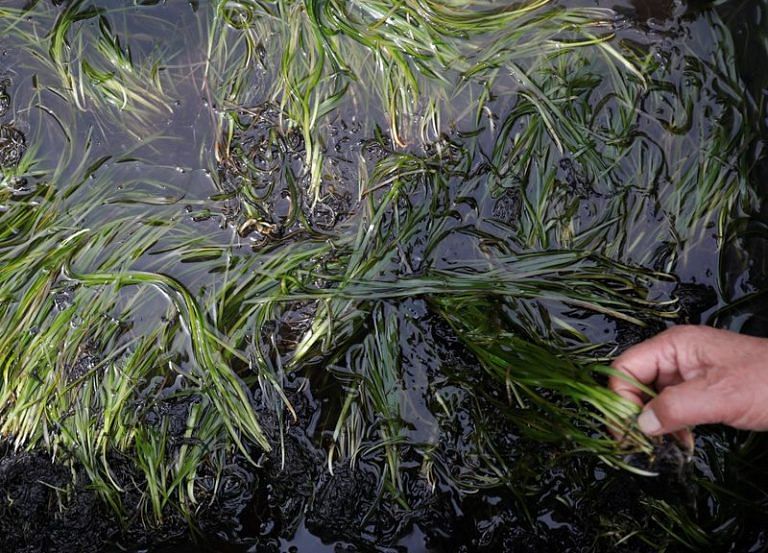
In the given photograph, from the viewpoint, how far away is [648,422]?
2.20m

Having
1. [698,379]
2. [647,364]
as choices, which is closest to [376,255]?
[647,364]

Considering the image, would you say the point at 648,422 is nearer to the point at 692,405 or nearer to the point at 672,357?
A: the point at 692,405

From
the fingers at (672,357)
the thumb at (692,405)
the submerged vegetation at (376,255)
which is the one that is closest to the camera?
the thumb at (692,405)

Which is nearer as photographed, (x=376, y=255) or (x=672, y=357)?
(x=672, y=357)

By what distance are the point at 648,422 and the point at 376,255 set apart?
1379 millimetres

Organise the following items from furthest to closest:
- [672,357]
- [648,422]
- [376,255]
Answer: [376,255]
[672,357]
[648,422]

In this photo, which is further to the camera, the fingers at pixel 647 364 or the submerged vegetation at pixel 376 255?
the submerged vegetation at pixel 376 255

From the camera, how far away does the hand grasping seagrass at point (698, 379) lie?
6.88 feet

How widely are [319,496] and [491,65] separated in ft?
7.38

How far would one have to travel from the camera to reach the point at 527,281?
2.78 m

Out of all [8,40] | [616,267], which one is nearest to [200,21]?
[8,40]

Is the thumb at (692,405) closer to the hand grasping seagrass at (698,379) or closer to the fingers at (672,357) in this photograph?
the hand grasping seagrass at (698,379)

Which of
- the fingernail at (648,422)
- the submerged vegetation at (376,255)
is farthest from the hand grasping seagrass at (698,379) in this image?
the submerged vegetation at (376,255)

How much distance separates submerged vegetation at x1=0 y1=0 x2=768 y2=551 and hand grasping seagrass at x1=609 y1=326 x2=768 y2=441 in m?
0.32
